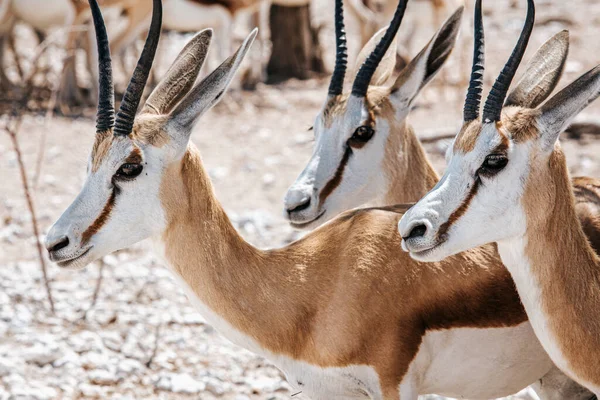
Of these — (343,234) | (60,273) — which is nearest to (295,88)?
(60,273)

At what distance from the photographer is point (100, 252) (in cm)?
355

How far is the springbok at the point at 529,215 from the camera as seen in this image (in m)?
3.20

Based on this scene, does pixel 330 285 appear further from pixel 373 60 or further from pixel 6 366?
pixel 6 366

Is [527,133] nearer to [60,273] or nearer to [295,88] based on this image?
[60,273]

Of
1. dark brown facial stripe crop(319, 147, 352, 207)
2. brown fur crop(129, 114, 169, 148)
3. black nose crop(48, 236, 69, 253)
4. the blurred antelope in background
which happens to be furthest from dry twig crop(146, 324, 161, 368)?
the blurred antelope in background

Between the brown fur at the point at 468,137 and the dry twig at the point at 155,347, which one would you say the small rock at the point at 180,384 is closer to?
A: the dry twig at the point at 155,347

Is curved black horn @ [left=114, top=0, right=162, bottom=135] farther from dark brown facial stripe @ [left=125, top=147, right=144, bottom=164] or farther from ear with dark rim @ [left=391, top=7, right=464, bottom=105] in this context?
ear with dark rim @ [left=391, top=7, right=464, bottom=105]

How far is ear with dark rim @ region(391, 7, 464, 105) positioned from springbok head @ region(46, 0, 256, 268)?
125cm

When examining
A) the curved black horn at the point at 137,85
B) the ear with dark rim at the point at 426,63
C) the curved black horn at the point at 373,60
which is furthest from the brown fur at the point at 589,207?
the curved black horn at the point at 137,85

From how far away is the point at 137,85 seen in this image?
366 cm

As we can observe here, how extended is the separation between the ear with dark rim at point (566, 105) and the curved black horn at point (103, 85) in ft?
5.36

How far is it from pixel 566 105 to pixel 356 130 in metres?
1.54

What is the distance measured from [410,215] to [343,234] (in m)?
0.56

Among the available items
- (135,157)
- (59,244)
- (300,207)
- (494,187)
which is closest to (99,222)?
(59,244)
